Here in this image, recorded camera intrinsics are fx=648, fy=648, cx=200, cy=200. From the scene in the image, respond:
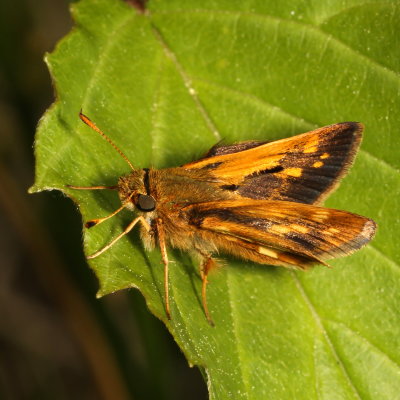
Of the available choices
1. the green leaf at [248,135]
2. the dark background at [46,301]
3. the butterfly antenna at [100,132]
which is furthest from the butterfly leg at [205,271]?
the dark background at [46,301]

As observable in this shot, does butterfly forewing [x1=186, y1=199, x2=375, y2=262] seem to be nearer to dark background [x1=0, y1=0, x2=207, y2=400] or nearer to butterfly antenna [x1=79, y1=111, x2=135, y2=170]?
butterfly antenna [x1=79, y1=111, x2=135, y2=170]

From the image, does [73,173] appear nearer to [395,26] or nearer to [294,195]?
[294,195]

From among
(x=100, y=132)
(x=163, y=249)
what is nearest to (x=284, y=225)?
(x=163, y=249)

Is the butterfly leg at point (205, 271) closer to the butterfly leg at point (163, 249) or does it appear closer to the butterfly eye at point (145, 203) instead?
the butterfly leg at point (163, 249)

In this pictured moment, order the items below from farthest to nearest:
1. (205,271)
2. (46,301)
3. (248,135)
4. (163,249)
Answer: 1. (46,301)
2. (248,135)
3. (205,271)
4. (163,249)

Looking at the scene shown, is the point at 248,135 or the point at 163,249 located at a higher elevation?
the point at 248,135

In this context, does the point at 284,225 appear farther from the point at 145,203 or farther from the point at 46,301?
the point at 46,301

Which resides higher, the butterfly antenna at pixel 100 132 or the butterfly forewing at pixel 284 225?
the butterfly antenna at pixel 100 132
